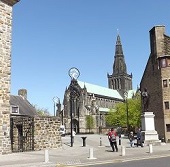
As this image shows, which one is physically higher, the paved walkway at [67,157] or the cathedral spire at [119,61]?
the cathedral spire at [119,61]

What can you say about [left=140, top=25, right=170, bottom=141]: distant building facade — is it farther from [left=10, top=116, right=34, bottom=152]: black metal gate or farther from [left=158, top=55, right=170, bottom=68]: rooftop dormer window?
[left=10, top=116, right=34, bottom=152]: black metal gate

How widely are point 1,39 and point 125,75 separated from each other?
13894 cm

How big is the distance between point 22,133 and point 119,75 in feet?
443

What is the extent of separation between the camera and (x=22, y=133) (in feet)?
82.9

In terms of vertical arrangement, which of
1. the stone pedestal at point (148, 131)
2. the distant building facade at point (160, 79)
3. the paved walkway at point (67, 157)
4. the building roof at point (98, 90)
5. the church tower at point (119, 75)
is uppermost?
the church tower at point (119, 75)

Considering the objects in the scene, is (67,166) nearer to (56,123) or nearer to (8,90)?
(8,90)

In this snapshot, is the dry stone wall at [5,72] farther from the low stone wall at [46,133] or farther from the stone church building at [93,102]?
the stone church building at [93,102]

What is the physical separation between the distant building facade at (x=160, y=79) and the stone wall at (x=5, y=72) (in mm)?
23382

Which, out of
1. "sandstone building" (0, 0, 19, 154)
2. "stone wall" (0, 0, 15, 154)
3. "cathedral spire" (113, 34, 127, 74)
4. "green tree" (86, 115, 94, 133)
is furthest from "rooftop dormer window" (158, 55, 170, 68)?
"cathedral spire" (113, 34, 127, 74)

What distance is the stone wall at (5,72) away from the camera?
20828mm

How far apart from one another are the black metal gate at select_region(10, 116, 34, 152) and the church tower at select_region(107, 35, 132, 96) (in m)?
132

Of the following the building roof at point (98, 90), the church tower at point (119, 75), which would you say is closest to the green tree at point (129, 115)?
the building roof at point (98, 90)

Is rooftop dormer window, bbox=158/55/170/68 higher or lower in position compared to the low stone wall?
higher

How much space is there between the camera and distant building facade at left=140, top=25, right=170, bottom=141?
130ft
